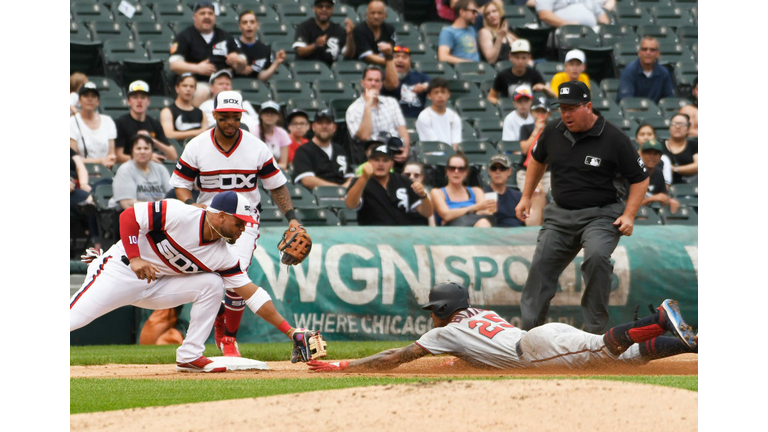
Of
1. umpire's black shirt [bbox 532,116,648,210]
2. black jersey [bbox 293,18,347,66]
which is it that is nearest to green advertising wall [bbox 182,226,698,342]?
umpire's black shirt [bbox 532,116,648,210]

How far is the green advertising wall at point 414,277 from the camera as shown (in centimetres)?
930

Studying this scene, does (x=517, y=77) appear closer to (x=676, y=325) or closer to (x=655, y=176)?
(x=655, y=176)

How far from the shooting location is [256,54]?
1334cm

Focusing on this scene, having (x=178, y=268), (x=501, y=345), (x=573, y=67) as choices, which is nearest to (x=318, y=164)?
(x=573, y=67)

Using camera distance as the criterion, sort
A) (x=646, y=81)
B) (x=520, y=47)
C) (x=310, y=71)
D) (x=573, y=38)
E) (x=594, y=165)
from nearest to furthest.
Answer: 1. (x=594, y=165)
2. (x=520, y=47)
3. (x=310, y=71)
4. (x=646, y=81)
5. (x=573, y=38)

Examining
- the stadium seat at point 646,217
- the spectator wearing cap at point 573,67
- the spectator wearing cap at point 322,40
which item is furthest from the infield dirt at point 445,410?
the spectator wearing cap at point 322,40

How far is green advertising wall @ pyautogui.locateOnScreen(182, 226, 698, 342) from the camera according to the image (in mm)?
9305

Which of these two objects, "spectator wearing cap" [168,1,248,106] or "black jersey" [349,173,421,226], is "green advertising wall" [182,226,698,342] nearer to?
"black jersey" [349,173,421,226]

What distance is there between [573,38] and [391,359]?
995cm

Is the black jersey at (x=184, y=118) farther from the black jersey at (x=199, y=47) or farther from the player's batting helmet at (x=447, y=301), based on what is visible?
the player's batting helmet at (x=447, y=301)

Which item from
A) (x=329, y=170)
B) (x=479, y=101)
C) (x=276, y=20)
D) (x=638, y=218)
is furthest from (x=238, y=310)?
(x=276, y=20)

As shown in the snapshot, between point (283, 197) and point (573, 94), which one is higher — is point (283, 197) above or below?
below

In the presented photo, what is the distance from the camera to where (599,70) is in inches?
599

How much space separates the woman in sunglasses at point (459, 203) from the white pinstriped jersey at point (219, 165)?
10.8 ft
